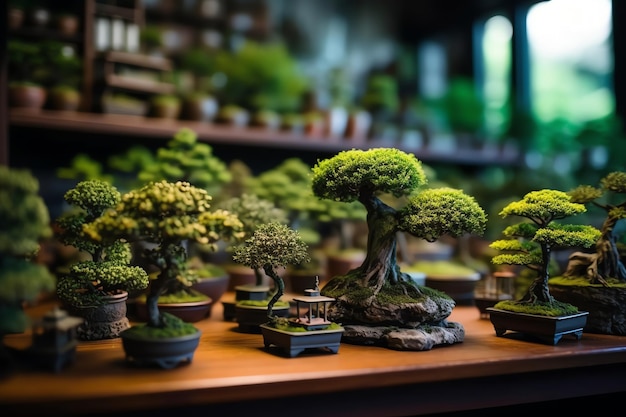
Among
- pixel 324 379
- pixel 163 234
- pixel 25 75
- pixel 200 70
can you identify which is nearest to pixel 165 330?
pixel 163 234

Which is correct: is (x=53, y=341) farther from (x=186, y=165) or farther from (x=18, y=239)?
(x=186, y=165)

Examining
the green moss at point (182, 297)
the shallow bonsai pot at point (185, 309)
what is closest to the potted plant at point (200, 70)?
the green moss at point (182, 297)

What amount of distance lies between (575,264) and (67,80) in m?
5.53

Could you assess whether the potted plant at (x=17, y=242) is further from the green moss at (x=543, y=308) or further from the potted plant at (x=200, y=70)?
the potted plant at (x=200, y=70)

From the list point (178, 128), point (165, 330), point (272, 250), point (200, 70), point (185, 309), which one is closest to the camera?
point (165, 330)

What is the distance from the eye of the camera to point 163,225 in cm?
306

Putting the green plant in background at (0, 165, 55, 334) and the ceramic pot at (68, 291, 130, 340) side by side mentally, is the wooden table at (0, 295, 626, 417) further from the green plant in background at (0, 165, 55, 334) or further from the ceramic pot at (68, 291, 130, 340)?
the green plant in background at (0, 165, 55, 334)

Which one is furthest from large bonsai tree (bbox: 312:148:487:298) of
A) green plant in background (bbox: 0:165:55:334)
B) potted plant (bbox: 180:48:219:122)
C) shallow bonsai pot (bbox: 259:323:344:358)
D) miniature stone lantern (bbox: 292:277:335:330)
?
potted plant (bbox: 180:48:219:122)

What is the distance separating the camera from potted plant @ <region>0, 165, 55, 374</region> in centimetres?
270

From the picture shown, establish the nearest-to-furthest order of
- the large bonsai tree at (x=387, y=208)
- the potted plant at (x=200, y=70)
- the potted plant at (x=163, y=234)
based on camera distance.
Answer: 1. the potted plant at (x=163, y=234)
2. the large bonsai tree at (x=387, y=208)
3. the potted plant at (x=200, y=70)

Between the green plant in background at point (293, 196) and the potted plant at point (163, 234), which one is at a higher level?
the green plant in background at point (293, 196)

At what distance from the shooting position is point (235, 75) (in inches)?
281

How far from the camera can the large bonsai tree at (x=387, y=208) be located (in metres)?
3.75

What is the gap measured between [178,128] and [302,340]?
3.78 meters
